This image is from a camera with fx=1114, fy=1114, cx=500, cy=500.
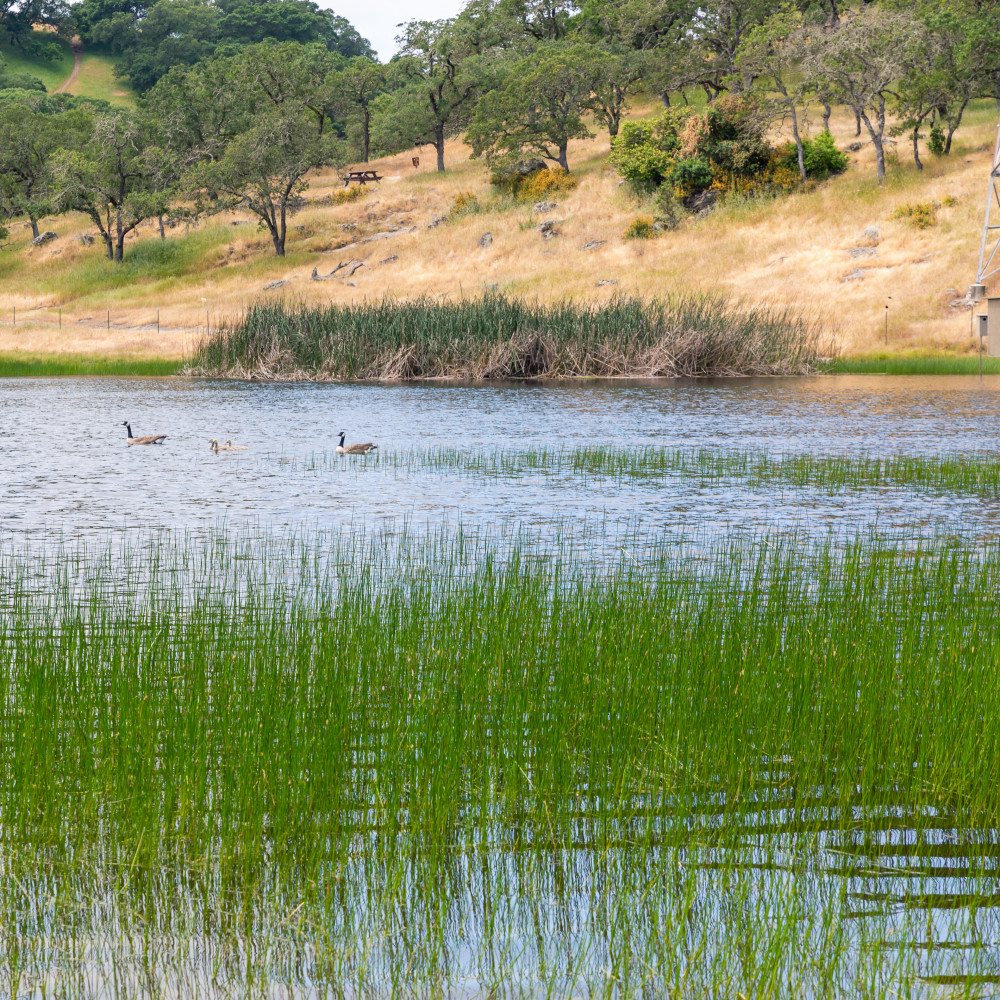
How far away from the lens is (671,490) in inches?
578

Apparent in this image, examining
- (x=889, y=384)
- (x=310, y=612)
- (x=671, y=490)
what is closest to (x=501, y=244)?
(x=889, y=384)

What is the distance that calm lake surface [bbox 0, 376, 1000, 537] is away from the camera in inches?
499

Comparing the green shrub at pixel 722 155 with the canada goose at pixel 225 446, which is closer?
the canada goose at pixel 225 446

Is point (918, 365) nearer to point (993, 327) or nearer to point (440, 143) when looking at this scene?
point (993, 327)

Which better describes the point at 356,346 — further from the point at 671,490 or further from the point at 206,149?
the point at 206,149

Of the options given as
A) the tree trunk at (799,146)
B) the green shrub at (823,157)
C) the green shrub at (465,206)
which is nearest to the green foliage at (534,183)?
the green shrub at (465,206)

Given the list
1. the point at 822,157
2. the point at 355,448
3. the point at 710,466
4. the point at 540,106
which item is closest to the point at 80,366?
the point at 355,448

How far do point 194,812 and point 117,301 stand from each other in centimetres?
6106

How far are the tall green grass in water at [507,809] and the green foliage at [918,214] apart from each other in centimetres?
4981

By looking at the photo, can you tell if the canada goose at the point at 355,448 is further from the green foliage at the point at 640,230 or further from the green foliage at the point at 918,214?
the green foliage at the point at 640,230

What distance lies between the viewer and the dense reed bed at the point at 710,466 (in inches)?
592

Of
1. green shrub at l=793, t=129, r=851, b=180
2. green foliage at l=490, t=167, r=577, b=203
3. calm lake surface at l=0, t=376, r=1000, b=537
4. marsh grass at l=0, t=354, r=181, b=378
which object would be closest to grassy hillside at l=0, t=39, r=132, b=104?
green foliage at l=490, t=167, r=577, b=203

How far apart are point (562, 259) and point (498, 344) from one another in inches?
1055

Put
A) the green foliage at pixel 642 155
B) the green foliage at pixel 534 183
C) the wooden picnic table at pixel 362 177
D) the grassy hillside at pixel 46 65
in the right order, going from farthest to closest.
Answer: the grassy hillside at pixel 46 65, the wooden picnic table at pixel 362 177, the green foliage at pixel 534 183, the green foliage at pixel 642 155
